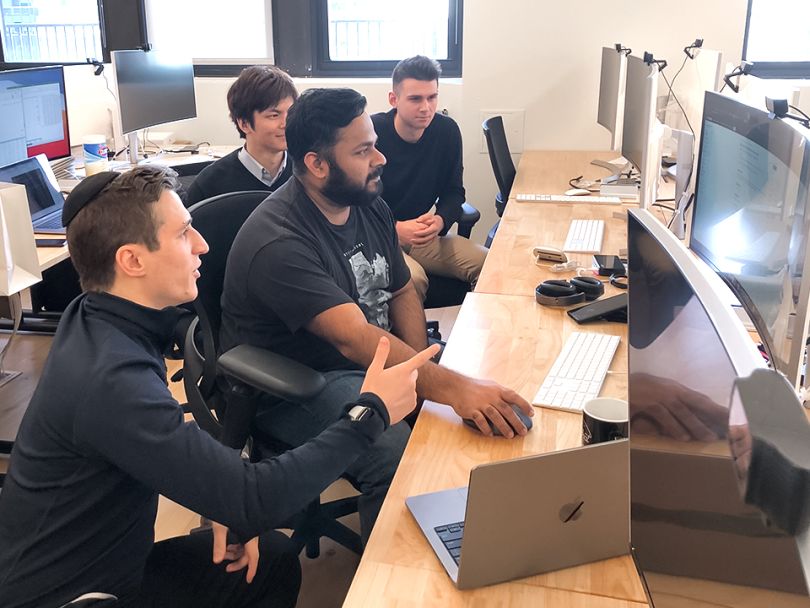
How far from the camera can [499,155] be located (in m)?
3.62

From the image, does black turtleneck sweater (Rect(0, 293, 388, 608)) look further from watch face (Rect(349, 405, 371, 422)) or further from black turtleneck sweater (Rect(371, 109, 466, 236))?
black turtleneck sweater (Rect(371, 109, 466, 236))

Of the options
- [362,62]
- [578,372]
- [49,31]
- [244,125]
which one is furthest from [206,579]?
[49,31]

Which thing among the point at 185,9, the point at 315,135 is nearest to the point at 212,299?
the point at 315,135

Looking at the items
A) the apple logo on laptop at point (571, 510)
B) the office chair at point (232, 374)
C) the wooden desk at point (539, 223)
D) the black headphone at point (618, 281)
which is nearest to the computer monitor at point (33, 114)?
the office chair at point (232, 374)

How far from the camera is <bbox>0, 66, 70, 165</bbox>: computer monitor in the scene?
310 cm

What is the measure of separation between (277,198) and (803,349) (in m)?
1.21

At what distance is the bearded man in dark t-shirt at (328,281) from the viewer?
178 centimetres

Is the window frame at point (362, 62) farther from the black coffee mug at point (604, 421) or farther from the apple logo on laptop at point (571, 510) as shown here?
the apple logo on laptop at point (571, 510)

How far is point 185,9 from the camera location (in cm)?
479

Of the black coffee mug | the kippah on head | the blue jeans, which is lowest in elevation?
the blue jeans

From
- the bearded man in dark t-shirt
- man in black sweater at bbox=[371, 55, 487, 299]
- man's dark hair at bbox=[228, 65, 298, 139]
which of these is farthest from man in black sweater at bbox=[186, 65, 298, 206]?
the bearded man in dark t-shirt

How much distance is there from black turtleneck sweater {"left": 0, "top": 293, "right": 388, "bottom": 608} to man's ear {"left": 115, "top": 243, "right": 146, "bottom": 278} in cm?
5

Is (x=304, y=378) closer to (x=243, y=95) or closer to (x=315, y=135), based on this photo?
(x=315, y=135)

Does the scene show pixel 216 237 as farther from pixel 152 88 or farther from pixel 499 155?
pixel 152 88
